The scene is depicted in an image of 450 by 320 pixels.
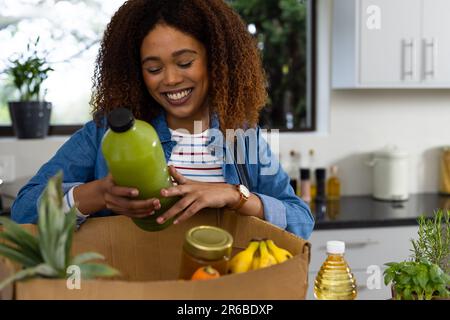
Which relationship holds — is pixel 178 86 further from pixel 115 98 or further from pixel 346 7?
pixel 346 7

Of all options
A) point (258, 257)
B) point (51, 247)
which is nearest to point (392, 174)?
point (258, 257)

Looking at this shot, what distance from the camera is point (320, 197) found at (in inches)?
119

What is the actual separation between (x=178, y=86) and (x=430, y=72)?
1968mm

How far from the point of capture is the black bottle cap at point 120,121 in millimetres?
851

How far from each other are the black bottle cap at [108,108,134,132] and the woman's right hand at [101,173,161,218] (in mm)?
130

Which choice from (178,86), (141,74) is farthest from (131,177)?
(141,74)

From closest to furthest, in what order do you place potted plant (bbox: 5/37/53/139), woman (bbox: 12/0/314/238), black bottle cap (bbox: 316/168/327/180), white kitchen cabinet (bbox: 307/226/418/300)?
woman (bbox: 12/0/314/238)
white kitchen cabinet (bbox: 307/226/418/300)
potted plant (bbox: 5/37/53/139)
black bottle cap (bbox: 316/168/327/180)

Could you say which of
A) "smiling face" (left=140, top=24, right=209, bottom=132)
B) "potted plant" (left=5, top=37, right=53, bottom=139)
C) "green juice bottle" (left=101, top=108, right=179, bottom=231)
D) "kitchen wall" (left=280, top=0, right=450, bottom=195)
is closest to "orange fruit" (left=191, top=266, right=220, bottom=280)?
"green juice bottle" (left=101, top=108, right=179, bottom=231)

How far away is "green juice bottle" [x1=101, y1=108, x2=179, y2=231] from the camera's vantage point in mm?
862

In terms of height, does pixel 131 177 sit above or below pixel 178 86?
below

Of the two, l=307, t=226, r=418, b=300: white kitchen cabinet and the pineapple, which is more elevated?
the pineapple

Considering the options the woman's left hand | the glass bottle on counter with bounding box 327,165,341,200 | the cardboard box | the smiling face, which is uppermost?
the smiling face

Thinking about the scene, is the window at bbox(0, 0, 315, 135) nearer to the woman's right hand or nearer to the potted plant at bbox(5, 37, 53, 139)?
the potted plant at bbox(5, 37, 53, 139)

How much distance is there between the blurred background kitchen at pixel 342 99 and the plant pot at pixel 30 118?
0.04 meters
